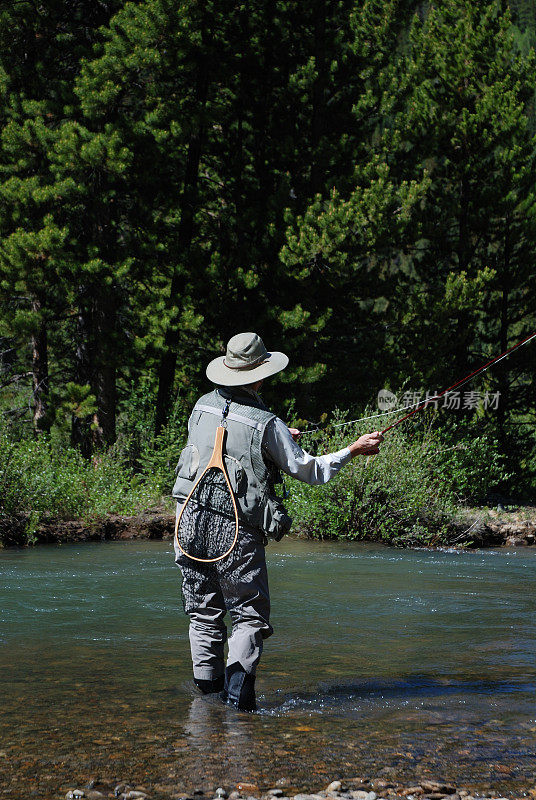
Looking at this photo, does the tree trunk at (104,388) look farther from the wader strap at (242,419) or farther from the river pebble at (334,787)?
the river pebble at (334,787)

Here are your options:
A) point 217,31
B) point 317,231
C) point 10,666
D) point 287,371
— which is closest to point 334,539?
point 287,371

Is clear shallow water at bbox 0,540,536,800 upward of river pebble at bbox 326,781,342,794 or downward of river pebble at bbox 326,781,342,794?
upward

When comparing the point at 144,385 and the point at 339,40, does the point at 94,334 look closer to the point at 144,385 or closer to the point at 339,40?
the point at 144,385

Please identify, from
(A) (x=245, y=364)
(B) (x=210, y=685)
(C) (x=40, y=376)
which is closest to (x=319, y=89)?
(C) (x=40, y=376)

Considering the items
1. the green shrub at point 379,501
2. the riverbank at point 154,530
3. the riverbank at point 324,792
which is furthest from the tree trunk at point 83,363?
the riverbank at point 324,792

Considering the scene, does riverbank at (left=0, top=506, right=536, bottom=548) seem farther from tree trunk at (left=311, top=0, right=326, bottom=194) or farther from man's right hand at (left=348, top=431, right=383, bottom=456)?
man's right hand at (left=348, top=431, right=383, bottom=456)

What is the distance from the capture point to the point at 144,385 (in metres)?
17.7

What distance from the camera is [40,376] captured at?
18750 millimetres

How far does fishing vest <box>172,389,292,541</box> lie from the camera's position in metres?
5.14

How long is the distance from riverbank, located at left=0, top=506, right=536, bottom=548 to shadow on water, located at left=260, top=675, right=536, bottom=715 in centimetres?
753

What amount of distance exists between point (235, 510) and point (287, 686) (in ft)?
4.23

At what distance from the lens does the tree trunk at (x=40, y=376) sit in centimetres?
1736

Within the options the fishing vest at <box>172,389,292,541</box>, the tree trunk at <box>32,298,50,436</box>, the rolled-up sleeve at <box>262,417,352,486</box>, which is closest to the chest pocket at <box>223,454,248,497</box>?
the fishing vest at <box>172,389,292,541</box>

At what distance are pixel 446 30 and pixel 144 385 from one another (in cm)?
916
